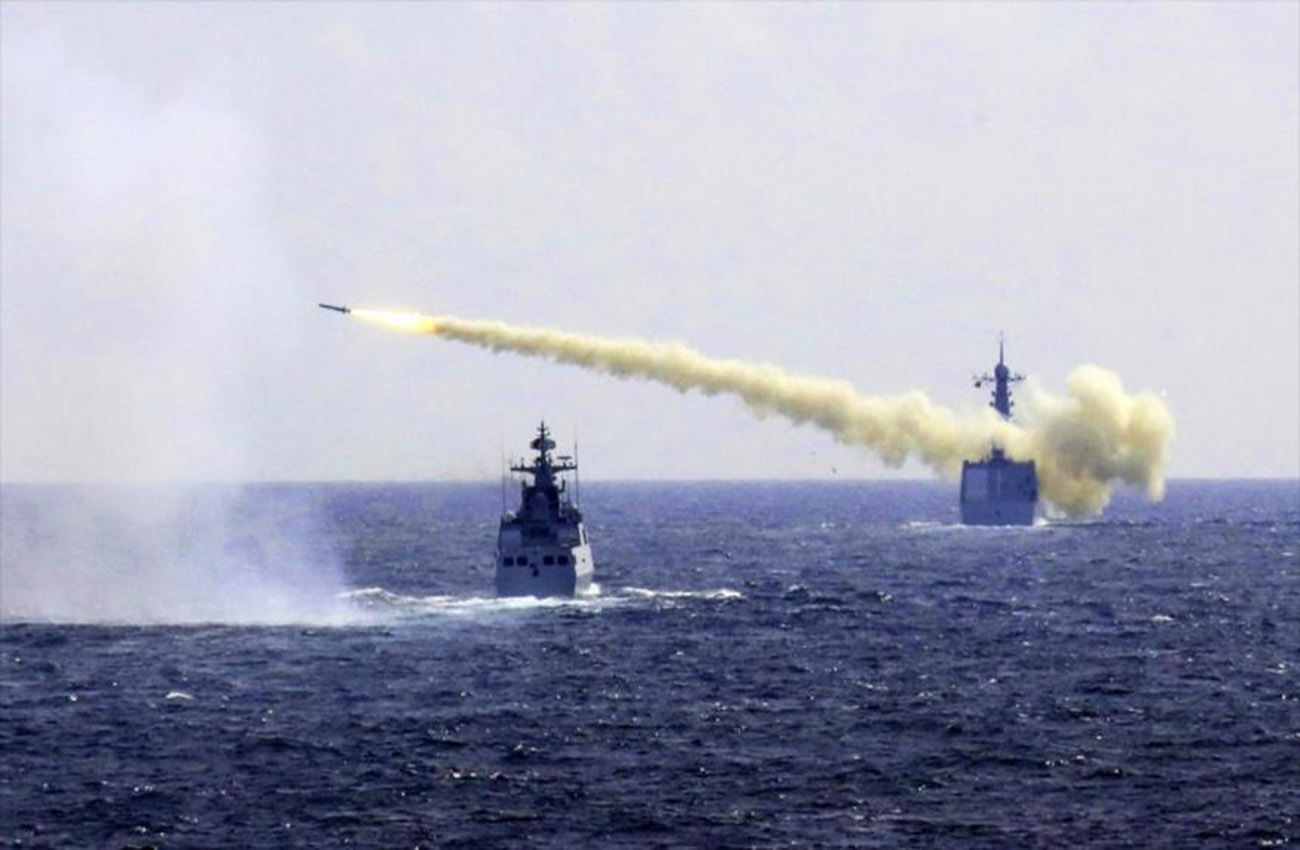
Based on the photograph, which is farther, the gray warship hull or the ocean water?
the gray warship hull

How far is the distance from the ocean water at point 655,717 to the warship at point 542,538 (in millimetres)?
1818

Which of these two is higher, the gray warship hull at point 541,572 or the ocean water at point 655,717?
the gray warship hull at point 541,572

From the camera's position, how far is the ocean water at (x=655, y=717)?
56.8 meters

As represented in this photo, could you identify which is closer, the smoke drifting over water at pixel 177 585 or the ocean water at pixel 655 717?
the ocean water at pixel 655 717

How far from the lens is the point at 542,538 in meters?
114

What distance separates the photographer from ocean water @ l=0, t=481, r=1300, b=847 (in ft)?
186

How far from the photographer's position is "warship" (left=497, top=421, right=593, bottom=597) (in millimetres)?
113188

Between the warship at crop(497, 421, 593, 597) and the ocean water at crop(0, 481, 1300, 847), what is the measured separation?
182cm

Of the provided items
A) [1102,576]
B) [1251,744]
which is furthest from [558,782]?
[1102,576]

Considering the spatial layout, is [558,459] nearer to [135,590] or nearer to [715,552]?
[135,590]

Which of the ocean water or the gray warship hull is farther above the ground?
the gray warship hull

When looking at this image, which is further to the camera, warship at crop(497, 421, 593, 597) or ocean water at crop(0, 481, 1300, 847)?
warship at crop(497, 421, 593, 597)

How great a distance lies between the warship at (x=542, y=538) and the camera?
11319cm

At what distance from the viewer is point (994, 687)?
83.4 m
